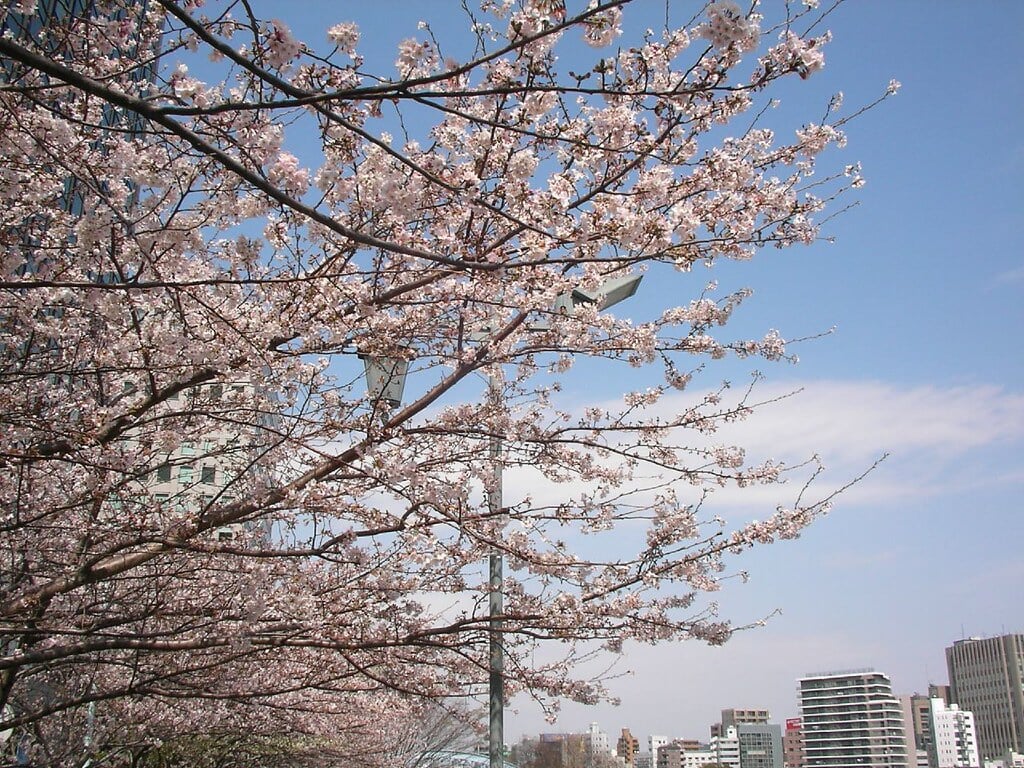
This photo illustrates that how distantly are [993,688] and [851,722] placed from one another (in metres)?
22.9

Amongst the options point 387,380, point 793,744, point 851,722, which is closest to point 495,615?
point 387,380

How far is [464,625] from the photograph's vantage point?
19.9ft

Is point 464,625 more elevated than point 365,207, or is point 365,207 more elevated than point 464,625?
point 365,207

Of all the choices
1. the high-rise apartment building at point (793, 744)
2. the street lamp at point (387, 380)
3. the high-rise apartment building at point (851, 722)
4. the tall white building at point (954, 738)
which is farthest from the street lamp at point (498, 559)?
the high-rise apartment building at point (793, 744)

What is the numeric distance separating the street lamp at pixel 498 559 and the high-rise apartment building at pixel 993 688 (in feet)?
452

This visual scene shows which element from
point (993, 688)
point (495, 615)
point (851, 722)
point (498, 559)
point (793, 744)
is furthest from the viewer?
point (793, 744)

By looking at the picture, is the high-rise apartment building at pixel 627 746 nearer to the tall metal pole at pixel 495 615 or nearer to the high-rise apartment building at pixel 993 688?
the high-rise apartment building at pixel 993 688

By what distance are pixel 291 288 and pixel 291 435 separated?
1111mm

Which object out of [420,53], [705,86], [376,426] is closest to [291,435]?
[376,426]

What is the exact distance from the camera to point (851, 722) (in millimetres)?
137750

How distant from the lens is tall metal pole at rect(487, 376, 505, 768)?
5840 millimetres

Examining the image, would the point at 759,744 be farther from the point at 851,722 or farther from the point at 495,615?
the point at 495,615

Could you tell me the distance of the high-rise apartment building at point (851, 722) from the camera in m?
132

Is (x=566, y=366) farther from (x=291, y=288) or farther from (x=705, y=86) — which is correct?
(x=705, y=86)
